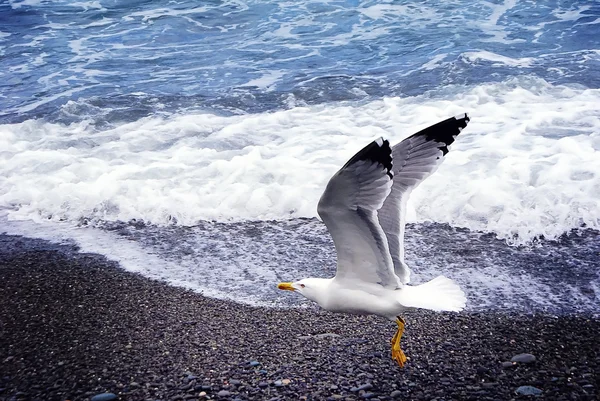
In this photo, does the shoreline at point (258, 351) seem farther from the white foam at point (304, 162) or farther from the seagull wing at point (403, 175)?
the white foam at point (304, 162)

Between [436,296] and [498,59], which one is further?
[498,59]

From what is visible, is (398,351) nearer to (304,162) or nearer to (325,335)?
(325,335)

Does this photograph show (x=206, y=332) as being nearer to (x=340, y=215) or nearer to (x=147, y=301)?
(x=147, y=301)

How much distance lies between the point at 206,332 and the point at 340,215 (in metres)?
1.55

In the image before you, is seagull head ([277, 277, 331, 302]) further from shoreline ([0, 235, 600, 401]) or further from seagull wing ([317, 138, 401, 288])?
shoreline ([0, 235, 600, 401])

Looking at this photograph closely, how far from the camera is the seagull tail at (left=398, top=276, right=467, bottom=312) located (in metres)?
3.98

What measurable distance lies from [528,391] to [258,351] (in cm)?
170

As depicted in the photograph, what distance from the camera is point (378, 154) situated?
359 centimetres

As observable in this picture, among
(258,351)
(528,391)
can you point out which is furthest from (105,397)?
(528,391)

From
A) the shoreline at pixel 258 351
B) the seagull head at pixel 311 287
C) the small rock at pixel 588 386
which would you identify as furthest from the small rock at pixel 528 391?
the seagull head at pixel 311 287

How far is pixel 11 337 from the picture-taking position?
495 cm

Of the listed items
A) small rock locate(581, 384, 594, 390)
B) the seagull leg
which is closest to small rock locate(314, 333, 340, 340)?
the seagull leg

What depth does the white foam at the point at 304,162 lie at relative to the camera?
7.22m

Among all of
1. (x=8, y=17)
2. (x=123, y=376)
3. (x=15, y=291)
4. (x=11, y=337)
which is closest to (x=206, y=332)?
(x=123, y=376)
